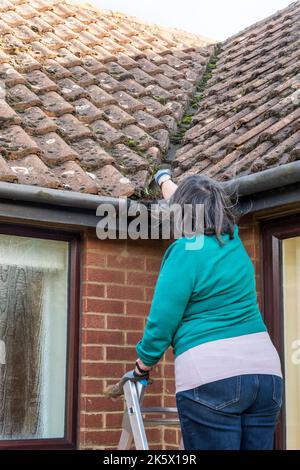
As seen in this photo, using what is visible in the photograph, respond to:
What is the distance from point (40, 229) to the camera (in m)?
5.05

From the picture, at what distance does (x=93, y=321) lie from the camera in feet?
16.6

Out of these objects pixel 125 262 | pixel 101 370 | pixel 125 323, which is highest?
pixel 125 262

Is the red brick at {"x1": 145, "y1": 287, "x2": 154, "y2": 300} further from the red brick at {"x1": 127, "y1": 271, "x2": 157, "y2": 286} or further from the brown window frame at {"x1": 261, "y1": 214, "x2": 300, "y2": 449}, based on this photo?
the brown window frame at {"x1": 261, "y1": 214, "x2": 300, "y2": 449}

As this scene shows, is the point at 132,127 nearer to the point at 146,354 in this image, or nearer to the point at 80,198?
the point at 80,198

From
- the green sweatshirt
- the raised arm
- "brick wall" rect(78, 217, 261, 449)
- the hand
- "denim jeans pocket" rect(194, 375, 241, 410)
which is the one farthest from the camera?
"brick wall" rect(78, 217, 261, 449)

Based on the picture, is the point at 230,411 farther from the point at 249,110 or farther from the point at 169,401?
the point at 249,110

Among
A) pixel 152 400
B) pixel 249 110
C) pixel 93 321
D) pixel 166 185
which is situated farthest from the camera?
pixel 249 110

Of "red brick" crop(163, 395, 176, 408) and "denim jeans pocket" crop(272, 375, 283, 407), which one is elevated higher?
"denim jeans pocket" crop(272, 375, 283, 407)

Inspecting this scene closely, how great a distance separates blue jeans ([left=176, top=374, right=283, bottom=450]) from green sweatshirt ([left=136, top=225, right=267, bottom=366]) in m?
0.19

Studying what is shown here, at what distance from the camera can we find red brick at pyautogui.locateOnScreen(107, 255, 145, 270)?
5.20m

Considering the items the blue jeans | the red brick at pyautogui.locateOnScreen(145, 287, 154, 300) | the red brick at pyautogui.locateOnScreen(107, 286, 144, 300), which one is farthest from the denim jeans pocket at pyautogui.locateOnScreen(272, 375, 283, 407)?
the red brick at pyautogui.locateOnScreen(145, 287, 154, 300)

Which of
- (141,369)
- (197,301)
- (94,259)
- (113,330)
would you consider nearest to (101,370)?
(113,330)

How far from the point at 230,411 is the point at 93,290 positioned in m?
2.28

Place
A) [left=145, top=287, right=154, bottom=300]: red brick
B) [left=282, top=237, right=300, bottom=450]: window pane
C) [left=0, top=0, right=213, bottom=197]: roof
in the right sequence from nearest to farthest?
[left=282, top=237, right=300, bottom=450]: window pane → [left=0, top=0, right=213, bottom=197]: roof → [left=145, top=287, right=154, bottom=300]: red brick
